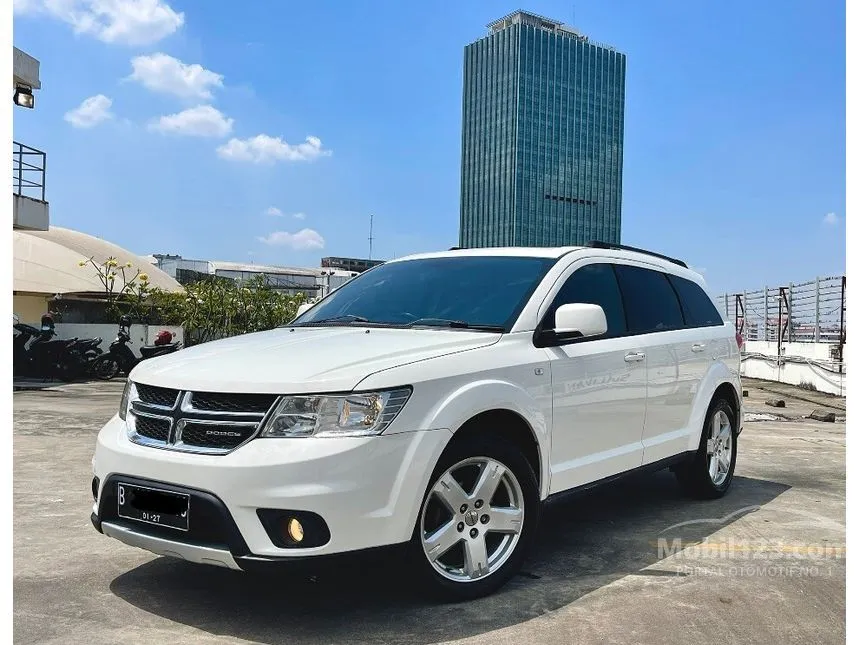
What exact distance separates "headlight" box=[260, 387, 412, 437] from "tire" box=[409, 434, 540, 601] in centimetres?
46

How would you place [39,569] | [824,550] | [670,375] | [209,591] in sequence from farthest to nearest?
[670,375], [824,550], [39,569], [209,591]

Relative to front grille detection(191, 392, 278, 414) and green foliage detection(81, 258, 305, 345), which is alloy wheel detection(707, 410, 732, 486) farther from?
green foliage detection(81, 258, 305, 345)

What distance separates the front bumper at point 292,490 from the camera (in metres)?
3.33

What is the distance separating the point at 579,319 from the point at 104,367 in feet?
54.7

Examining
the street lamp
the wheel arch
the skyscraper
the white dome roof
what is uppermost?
the skyscraper

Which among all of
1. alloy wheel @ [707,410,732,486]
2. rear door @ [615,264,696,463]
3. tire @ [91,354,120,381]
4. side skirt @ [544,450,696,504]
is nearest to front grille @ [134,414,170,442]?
side skirt @ [544,450,696,504]

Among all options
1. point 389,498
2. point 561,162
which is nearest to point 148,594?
point 389,498

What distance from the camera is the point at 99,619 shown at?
3684mm

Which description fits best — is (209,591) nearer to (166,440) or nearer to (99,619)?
(99,619)

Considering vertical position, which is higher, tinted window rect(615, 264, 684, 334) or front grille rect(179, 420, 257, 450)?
tinted window rect(615, 264, 684, 334)

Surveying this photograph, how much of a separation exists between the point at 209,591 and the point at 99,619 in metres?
0.55

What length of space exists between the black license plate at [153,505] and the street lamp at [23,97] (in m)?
16.5

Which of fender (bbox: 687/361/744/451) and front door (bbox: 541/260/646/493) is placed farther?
fender (bbox: 687/361/744/451)
